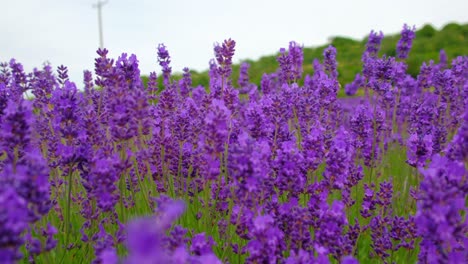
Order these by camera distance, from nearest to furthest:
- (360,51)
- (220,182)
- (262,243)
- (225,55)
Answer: (262,243) < (220,182) < (225,55) < (360,51)

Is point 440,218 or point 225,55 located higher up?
point 225,55

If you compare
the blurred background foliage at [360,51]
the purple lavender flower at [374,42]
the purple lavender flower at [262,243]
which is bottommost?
the blurred background foliage at [360,51]

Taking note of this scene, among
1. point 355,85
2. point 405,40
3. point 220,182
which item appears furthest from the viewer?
point 355,85

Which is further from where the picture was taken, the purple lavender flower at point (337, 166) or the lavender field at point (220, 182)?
the purple lavender flower at point (337, 166)

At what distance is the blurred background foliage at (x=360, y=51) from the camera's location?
1728cm

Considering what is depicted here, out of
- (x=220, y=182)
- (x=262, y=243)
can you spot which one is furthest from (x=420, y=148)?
(x=262, y=243)

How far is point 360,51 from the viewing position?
22.2m

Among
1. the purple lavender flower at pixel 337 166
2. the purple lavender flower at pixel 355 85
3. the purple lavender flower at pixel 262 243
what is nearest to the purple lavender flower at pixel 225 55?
the purple lavender flower at pixel 337 166

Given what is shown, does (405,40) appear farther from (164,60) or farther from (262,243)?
(262,243)

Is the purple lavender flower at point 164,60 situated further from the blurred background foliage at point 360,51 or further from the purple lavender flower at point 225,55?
the blurred background foliage at point 360,51

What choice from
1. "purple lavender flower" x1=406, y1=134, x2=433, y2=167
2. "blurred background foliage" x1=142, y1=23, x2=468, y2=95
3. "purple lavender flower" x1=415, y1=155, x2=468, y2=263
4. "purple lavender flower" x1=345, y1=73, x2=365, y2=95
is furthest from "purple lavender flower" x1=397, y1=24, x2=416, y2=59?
"blurred background foliage" x1=142, y1=23, x2=468, y2=95

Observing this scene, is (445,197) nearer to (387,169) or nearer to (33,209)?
(33,209)

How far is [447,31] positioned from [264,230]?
79.9 feet

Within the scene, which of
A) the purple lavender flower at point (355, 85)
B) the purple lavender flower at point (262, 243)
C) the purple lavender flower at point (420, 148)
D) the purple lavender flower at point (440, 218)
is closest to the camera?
the purple lavender flower at point (440, 218)
